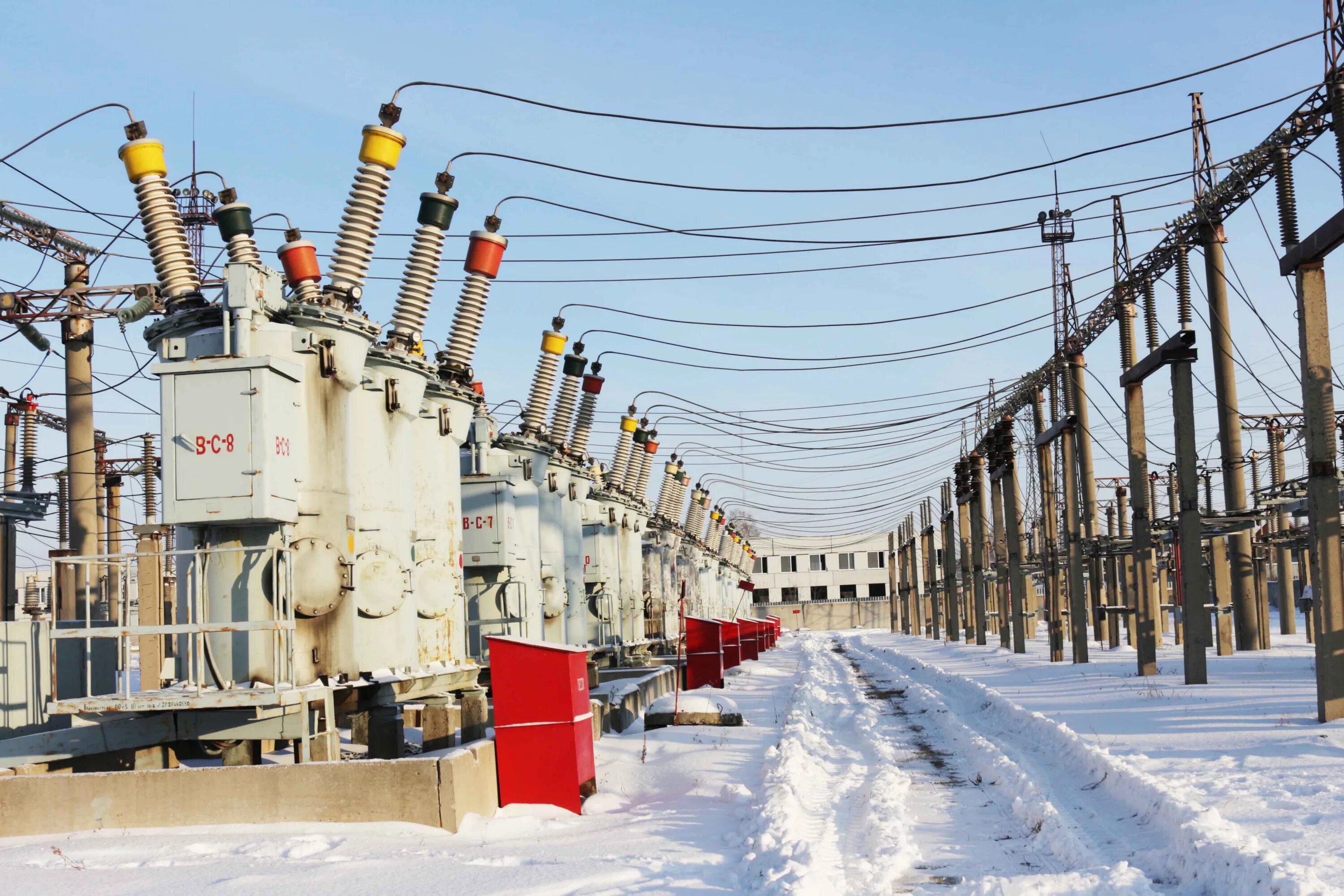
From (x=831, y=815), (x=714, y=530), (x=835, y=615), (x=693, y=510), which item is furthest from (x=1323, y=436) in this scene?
(x=835, y=615)

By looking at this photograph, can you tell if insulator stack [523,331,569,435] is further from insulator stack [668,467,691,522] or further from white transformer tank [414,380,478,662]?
insulator stack [668,467,691,522]

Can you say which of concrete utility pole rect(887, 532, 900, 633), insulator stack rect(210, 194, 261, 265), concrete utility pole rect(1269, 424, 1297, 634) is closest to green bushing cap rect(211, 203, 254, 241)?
insulator stack rect(210, 194, 261, 265)

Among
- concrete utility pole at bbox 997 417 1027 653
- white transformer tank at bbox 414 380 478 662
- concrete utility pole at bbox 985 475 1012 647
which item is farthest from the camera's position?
concrete utility pole at bbox 985 475 1012 647

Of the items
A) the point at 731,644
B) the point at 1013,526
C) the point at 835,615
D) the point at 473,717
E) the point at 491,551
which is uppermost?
the point at 1013,526

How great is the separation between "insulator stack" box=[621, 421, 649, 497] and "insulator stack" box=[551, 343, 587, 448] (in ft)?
32.4

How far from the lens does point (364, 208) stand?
12.9m

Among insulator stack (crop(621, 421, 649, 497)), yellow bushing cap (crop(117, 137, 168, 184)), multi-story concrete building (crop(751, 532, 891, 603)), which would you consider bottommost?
multi-story concrete building (crop(751, 532, 891, 603))

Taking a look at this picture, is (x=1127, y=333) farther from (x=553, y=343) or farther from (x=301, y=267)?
(x=301, y=267)

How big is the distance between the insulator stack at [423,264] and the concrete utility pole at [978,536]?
34.7m

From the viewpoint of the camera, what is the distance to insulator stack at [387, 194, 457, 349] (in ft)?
46.8

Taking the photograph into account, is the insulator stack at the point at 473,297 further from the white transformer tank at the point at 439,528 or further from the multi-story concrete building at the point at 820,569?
the multi-story concrete building at the point at 820,569

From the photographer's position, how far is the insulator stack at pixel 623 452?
112 feet

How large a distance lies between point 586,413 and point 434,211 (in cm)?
1318

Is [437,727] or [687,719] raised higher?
[437,727]
